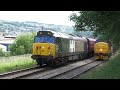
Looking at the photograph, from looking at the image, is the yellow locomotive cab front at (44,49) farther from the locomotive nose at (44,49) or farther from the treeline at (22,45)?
the treeline at (22,45)

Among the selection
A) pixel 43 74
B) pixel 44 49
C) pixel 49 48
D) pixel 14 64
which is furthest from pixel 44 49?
pixel 43 74

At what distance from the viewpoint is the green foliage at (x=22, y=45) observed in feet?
291

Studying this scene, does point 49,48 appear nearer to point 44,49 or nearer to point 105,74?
point 44,49

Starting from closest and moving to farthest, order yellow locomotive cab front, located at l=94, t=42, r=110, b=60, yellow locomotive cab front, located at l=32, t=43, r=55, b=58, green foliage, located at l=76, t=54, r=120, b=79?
green foliage, located at l=76, t=54, r=120, b=79, yellow locomotive cab front, located at l=32, t=43, r=55, b=58, yellow locomotive cab front, located at l=94, t=42, r=110, b=60

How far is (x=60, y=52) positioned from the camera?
2711 centimetres

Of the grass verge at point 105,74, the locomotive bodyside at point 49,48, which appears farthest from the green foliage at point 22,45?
the grass verge at point 105,74

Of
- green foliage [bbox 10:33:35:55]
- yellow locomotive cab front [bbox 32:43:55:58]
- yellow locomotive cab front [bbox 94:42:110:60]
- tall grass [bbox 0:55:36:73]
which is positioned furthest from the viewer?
green foliage [bbox 10:33:35:55]

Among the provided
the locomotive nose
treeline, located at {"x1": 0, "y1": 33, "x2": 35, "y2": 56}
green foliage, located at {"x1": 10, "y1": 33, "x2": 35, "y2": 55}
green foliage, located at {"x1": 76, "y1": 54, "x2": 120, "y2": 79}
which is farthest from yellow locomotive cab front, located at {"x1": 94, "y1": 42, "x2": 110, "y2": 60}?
treeline, located at {"x1": 0, "y1": 33, "x2": 35, "y2": 56}

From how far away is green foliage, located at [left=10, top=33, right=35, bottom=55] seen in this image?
88.8 metres

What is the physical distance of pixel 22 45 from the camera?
9531 centimetres

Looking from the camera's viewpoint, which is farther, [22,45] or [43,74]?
[22,45]

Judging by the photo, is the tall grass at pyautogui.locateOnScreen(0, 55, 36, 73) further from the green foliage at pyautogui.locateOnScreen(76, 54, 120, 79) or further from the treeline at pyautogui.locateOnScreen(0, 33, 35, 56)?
the treeline at pyautogui.locateOnScreen(0, 33, 35, 56)

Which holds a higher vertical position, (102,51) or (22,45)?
(22,45)

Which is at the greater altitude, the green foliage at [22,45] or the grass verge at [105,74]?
the green foliage at [22,45]
